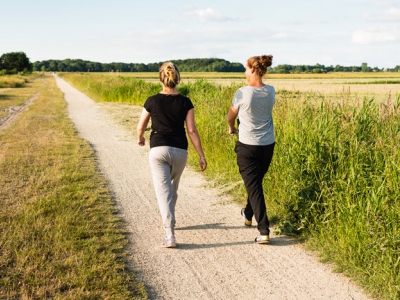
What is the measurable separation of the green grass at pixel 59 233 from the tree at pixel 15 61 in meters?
126

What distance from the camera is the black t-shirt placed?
16.4ft

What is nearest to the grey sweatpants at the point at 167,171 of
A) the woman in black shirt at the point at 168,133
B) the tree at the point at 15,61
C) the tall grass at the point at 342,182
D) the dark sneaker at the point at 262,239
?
the woman in black shirt at the point at 168,133

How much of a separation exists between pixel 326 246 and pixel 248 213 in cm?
126

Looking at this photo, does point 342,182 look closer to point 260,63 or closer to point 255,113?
point 255,113

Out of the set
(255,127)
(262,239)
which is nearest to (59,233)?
(262,239)

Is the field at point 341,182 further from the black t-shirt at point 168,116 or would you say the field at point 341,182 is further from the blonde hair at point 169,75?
the blonde hair at point 169,75

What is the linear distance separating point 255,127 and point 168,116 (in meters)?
1.03

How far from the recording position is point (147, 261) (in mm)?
4887

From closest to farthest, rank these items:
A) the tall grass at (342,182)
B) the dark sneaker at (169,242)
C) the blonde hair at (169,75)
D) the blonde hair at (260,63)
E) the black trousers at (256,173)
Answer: the tall grass at (342,182)
the blonde hair at (169,75)
the blonde hair at (260,63)
the dark sneaker at (169,242)
the black trousers at (256,173)

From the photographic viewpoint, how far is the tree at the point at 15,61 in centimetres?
12450

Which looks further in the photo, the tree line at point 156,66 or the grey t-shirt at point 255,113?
the tree line at point 156,66

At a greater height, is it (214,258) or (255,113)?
(255,113)

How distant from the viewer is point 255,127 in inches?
206

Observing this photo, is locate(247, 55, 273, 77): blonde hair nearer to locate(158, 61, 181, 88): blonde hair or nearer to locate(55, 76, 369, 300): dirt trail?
locate(158, 61, 181, 88): blonde hair
